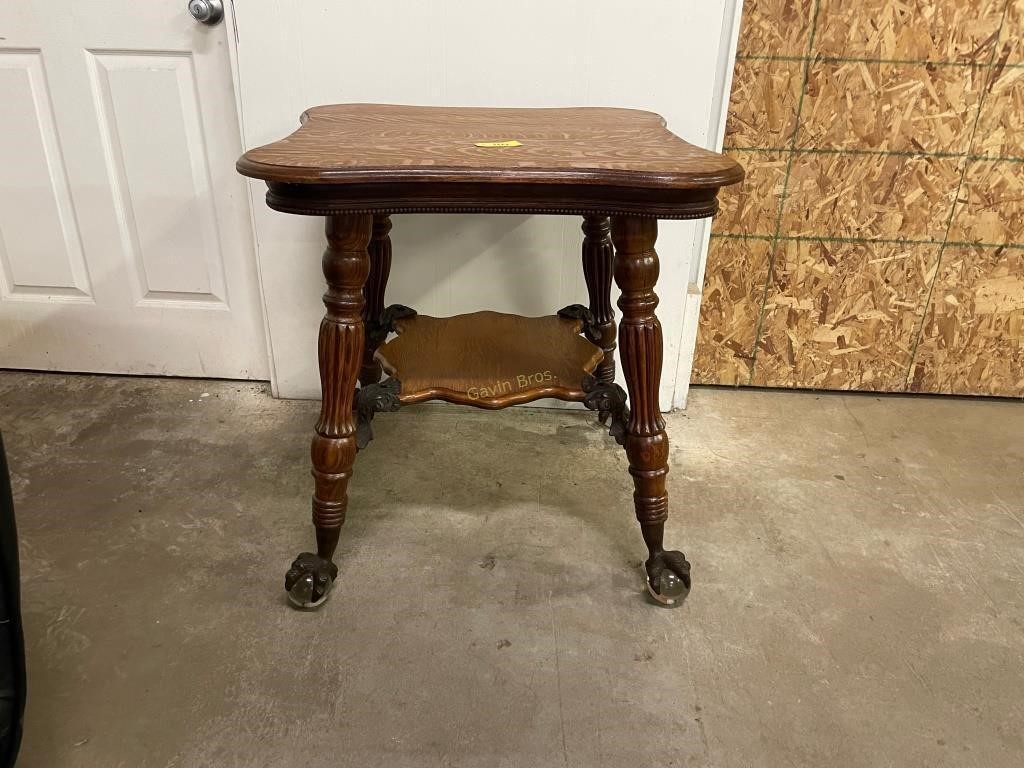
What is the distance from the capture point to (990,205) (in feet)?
5.67

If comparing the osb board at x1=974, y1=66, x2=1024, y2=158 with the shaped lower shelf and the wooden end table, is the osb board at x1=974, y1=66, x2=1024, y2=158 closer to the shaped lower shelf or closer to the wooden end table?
the wooden end table

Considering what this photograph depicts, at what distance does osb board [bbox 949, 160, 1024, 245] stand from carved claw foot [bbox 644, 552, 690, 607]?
112 centimetres

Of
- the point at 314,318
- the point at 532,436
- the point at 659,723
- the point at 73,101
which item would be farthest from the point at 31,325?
the point at 659,723

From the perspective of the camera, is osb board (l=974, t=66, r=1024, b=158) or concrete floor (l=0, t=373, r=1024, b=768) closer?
concrete floor (l=0, t=373, r=1024, b=768)

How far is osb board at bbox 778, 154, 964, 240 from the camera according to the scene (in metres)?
1.70

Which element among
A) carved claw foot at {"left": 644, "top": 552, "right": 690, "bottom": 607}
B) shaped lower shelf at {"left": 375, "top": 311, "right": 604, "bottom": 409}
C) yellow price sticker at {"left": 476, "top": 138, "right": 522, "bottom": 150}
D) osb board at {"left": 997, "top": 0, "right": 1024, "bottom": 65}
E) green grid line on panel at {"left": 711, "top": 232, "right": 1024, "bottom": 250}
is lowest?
carved claw foot at {"left": 644, "top": 552, "right": 690, "bottom": 607}

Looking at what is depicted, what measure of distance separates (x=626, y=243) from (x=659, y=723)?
2.14 ft

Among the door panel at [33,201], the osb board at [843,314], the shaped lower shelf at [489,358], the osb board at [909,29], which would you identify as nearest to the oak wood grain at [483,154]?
the shaped lower shelf at [489,358]

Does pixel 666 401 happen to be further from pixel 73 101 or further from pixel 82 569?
pixel 73 101

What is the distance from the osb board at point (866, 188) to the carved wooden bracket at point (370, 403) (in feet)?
2.98

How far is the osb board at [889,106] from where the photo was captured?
5.31 ft

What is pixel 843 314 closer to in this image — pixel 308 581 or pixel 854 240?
pixel 854 240

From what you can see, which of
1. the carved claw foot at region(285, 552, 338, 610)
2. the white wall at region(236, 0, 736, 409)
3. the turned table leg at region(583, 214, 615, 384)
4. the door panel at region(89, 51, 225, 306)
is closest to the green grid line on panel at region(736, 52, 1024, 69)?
the white wall at region(236, 0, 736, 409)

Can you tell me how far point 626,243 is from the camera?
1065 mm
